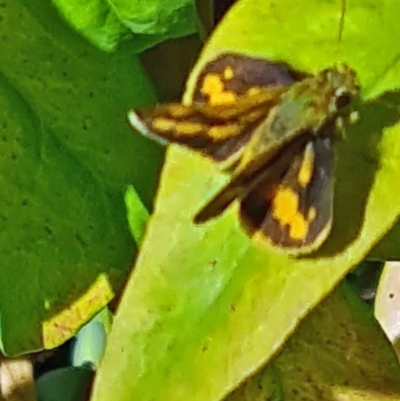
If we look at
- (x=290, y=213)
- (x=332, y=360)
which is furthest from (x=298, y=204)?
(x=332, y=360)

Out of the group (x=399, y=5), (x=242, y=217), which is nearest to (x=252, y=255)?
(x=242, y=217)

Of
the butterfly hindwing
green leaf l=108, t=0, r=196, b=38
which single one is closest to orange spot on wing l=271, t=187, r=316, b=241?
the butterfly hindwing

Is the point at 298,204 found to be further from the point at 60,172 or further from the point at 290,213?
the point at 60,172

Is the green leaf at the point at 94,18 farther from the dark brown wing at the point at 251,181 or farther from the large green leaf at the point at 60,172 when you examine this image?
the dark brown wing at the point at 251,181

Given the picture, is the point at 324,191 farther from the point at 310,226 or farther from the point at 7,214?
the point at 7,214

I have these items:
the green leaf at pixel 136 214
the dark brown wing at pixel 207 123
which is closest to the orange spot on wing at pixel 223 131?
the dark brown wing at pixel 207 123

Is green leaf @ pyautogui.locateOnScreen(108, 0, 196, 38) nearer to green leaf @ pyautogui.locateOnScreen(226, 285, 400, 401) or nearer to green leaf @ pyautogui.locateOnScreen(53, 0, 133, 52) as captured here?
green leaf @ pyautogui.locateOnScreen(53, 0, 133, 52)
